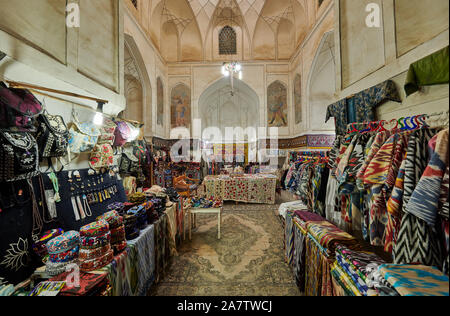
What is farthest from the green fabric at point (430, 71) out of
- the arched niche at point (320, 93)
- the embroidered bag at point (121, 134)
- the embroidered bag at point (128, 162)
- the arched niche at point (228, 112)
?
the arched niche at point (228, 112)

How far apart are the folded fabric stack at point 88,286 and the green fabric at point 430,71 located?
2653 millimetres

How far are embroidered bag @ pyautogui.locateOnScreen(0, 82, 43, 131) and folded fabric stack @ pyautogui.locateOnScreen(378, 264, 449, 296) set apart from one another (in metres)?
3.21

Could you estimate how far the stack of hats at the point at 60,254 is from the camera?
1.31 meters

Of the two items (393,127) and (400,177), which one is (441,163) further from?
(393,127)

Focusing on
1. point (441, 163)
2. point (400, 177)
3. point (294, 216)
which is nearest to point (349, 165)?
point (400, 177)

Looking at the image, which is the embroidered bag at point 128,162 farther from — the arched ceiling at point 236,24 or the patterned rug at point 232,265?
the arched ceiling at point 236,24

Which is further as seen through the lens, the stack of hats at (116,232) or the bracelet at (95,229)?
the stack of hats at (116,232)

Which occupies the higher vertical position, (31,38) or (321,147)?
(31,38)

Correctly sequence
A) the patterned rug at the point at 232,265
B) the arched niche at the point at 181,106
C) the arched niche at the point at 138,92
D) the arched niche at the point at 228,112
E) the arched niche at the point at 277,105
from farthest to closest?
the arched niche at the point at 228,112 < the arched niche at the point at 181,106 < the arched niche at the point at 277,105 < the arched niche at the point at 138,92 < the patterned rug at the point at 232,265

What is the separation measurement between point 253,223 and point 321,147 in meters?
5.96

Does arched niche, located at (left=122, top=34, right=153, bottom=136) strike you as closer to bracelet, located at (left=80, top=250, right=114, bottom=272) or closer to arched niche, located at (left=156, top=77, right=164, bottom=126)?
arched niche, located at (left=156, top=77, right=164, bottom=126)

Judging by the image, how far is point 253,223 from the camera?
4.37 meters

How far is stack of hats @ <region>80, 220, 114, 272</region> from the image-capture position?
4.42 feet

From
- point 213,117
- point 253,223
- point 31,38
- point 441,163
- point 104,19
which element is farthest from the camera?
point 213,117
